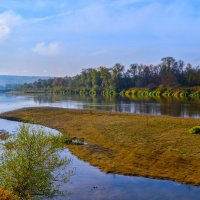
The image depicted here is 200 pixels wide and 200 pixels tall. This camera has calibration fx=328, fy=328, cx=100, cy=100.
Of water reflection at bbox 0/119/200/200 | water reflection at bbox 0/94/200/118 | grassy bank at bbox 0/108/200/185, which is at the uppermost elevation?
water reflection at bbox 0/94/200/118

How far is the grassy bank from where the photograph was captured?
33.4 meters

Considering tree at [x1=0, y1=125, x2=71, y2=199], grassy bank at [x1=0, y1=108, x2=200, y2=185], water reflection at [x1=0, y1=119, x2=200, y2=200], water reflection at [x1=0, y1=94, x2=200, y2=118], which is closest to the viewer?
tree at [x1=0, y1=125, x2=71, y2=199]

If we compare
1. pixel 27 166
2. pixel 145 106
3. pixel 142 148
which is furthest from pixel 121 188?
pixel 145 106

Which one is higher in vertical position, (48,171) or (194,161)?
(48,171)

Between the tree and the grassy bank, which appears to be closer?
the tree

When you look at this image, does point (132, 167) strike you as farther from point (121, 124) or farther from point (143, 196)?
point (121, 124)

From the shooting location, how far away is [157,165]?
3484 cm

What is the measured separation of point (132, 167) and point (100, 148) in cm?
984

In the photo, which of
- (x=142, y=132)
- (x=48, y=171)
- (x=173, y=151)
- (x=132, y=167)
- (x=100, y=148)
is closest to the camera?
(x=48, y=171)

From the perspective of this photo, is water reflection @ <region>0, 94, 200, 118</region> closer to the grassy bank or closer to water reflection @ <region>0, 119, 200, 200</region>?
the grassy bank

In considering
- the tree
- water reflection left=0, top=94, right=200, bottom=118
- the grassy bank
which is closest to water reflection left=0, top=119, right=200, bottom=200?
the grassy bank

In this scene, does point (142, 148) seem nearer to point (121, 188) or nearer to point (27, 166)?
point (121, 188)

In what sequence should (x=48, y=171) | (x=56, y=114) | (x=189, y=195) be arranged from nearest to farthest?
(x=48, y=171) < (x=189, y=195) < (x=56, y=114)

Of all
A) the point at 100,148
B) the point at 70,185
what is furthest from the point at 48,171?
the point at 100,148
